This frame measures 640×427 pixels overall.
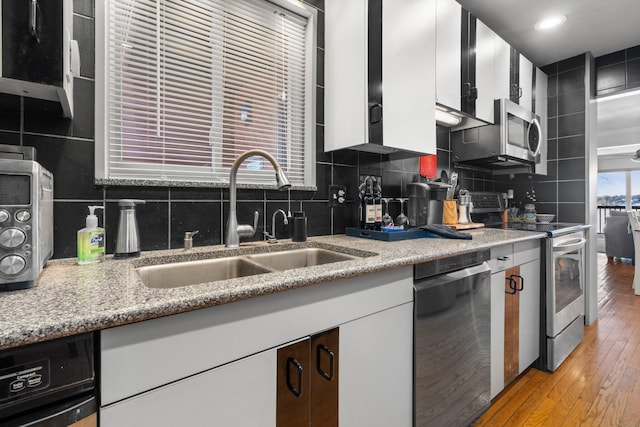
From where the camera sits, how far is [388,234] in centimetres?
158

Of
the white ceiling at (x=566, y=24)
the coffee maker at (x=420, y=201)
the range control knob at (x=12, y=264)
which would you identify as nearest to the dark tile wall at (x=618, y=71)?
the white ceiling at (x=566, y=24)

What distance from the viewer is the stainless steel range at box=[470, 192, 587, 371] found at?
78.2 inches

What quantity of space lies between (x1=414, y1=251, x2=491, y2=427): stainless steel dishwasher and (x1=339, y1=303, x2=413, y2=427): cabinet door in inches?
2.3

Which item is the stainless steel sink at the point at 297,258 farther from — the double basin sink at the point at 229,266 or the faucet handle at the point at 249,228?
the faucet handle at the point at 249,228

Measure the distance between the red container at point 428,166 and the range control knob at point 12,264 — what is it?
7.25 feet

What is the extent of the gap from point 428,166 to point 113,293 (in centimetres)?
216

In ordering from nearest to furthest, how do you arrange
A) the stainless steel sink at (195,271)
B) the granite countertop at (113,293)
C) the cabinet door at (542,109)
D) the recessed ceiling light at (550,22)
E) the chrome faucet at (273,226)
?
1. the granite countertop at (113,293)
2. the stainless steel sink at (195,271)
3. the chrome faucet at (273,226)
4. the recessed ceiling light at (550,22)
5. the cabinet door at (542,109)

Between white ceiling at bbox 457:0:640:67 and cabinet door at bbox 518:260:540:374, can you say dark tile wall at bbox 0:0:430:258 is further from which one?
white ceiling at bbox 457:0:640:67

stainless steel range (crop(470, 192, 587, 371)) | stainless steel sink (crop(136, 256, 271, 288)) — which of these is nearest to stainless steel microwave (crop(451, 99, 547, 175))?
stainless steel range (crop(470, 192, 587, 371))

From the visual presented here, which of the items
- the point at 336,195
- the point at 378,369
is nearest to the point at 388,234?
the point at 336,195

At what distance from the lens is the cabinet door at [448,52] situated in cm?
188

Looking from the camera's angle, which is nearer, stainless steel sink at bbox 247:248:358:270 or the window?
the window

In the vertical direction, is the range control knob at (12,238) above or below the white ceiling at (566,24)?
below

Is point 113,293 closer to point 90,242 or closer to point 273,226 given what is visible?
point 90,242
